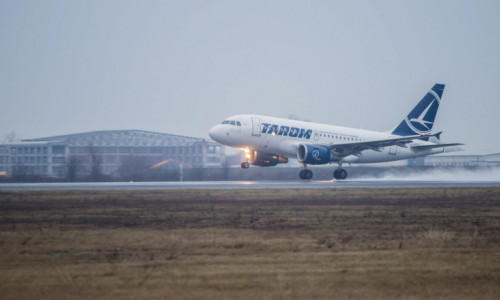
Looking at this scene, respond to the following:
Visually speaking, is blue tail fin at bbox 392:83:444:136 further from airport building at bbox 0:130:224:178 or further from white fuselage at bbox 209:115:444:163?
airport building at bbox 0:130:224:178

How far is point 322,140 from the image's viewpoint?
151 ft

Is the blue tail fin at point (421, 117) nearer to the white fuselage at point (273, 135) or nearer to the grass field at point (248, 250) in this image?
the white fuselage at point (273, 135)

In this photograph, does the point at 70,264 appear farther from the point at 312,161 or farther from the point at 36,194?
the point at 312,161

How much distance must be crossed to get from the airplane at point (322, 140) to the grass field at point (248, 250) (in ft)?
61.8

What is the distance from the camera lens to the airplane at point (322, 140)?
43.4 meters

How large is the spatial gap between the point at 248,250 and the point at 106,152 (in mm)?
61266

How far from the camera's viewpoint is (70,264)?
470 inches

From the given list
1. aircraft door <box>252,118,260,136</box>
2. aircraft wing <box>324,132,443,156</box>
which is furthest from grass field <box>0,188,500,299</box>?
aircraft wing <box>324,132,443,156</box>

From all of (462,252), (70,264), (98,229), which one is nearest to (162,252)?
(70,264)

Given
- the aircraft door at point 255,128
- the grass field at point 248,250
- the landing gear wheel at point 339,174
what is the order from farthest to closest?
the landing gear wheel at point 339,174
the aircraft door at point 255,128
the grass field at point 248,250

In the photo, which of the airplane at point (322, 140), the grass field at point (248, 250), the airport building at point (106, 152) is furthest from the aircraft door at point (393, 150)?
the grass field at point (248, 250)

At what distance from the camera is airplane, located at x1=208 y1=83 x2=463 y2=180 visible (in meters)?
43.4

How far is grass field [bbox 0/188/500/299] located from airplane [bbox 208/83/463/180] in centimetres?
1884

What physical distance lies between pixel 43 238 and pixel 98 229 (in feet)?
6.33
